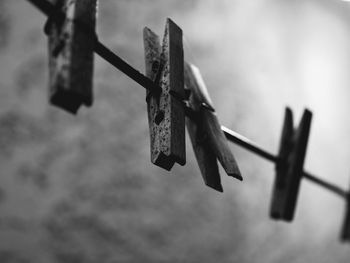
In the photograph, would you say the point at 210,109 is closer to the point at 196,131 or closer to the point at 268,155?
the point at 196,131

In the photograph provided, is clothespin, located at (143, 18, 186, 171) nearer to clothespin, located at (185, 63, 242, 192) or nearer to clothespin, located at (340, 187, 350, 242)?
clothespin, located at (185, 63, 242, 192)

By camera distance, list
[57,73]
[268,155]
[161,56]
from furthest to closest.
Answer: [268,155] < [161,56] < [57,73]

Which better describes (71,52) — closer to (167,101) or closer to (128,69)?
(128,69)

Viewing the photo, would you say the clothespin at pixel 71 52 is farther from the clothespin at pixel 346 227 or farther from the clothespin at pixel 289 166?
the clothespin at pixel 346 227

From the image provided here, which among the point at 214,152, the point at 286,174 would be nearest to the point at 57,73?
the point at 214,152

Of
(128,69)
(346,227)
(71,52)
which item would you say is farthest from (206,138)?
(346,227)

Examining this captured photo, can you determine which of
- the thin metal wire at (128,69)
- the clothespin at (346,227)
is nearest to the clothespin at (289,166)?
the thin metal wire at (128,69)
